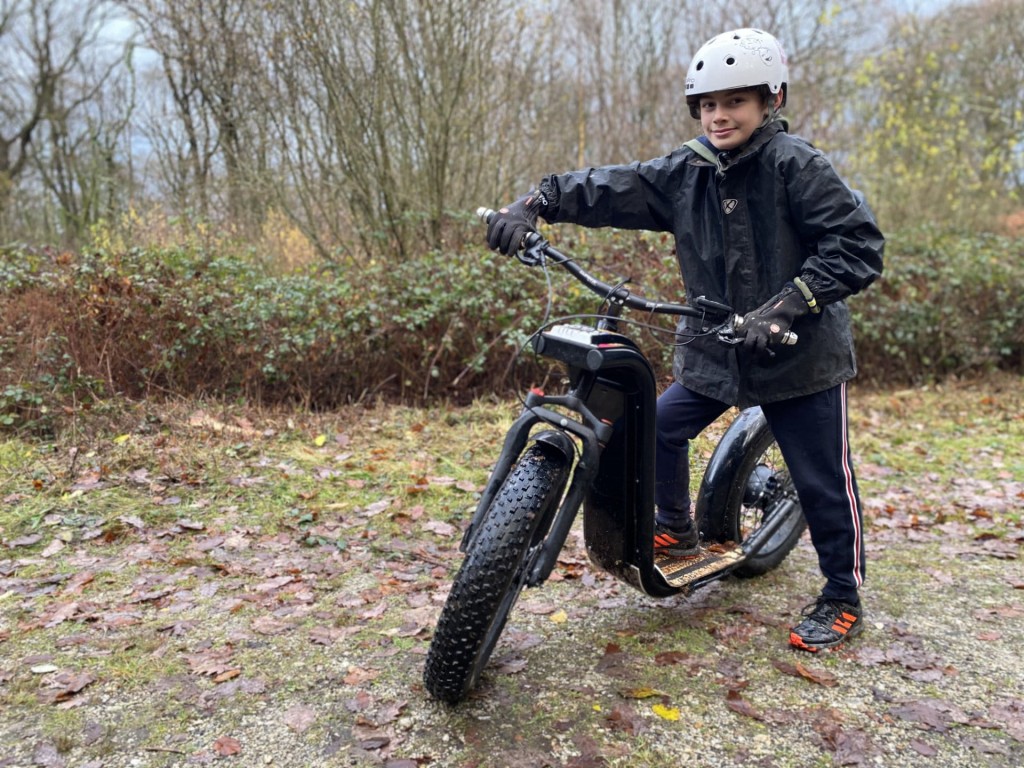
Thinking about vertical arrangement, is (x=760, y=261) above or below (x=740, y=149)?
below

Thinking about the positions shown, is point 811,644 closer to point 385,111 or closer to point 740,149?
point 740,149

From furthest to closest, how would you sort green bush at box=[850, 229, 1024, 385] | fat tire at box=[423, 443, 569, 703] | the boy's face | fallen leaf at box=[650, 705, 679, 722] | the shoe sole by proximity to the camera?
green bush at box=[850, 229, 1024, 385], the shoe sole, the boy's face, fallen leaf at box=[650, 705, 679, 722], fat tire at box=[423, 443, 569, 703]

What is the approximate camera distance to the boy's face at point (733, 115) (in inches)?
107

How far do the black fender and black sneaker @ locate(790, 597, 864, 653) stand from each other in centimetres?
45

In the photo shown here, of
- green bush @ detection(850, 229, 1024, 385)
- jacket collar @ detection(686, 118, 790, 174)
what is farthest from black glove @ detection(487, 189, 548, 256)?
green bush @ detection(850, 229, 1024, 385)

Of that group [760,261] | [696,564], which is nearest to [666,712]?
[696,564]

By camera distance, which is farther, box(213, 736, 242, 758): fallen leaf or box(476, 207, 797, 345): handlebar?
box(476, 207, 797, 345): handlebar

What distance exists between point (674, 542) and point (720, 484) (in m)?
0.32

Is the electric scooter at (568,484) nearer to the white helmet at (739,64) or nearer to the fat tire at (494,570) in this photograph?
the fat tire at (494,570)

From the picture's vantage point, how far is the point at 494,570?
236cm

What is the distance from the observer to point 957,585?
374 centimetres

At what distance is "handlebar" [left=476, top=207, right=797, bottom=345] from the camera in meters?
2.54

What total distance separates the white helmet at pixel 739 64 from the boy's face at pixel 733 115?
0.05 meters

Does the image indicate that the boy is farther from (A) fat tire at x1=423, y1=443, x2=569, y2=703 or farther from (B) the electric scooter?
(A) fat tire at x1=423, y1=443, x2=569, y2=703
